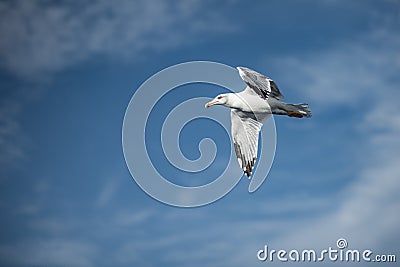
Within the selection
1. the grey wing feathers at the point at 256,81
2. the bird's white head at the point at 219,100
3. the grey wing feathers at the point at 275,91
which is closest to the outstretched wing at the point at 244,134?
the bird's white head at the point at 219,100

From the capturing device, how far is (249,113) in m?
6.16

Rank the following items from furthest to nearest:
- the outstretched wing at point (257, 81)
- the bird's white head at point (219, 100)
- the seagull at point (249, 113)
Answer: the bird's white head at point (219, 100)
the seagull at point (249, 113)
the outstretched wing at point (257, 81)

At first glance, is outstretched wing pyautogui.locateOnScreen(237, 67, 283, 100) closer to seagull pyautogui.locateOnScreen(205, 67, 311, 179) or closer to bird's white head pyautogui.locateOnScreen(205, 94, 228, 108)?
seagull pyautogui.locateOnScreen(205, 67, 311, 179)

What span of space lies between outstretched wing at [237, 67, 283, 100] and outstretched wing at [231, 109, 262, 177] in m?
0.72

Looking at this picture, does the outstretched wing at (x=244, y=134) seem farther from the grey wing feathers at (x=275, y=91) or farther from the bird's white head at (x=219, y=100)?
the grey wing feathers at (x=275, y=91)

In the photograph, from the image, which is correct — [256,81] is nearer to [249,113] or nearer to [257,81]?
[257,81]

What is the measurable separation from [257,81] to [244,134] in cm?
103

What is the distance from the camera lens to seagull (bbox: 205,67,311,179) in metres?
5.98

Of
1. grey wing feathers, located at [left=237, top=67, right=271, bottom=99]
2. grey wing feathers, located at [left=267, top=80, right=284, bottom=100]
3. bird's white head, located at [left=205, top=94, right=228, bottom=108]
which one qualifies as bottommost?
grey wing feathers, located at [left=237, top=67, right=271, bottom=99]

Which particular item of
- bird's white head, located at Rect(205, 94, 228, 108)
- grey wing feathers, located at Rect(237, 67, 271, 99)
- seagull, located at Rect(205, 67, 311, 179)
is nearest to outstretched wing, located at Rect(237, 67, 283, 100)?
grey wing feathers, located at Rect(237, 67, 271, 99)

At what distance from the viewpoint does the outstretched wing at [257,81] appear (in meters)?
5.20

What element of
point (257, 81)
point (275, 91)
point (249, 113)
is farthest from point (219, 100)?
point (257, 81)

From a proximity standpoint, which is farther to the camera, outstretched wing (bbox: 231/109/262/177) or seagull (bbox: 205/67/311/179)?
outstretched wing (bbox: 231/109/262/177)

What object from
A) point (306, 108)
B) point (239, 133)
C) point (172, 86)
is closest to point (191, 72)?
point (172, 86)
